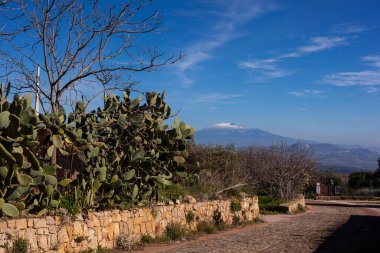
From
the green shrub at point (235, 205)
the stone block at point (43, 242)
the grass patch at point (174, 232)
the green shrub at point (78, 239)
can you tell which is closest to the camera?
the stone block at point (43, 242)

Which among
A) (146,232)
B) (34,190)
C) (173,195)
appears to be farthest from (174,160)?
(34,190)

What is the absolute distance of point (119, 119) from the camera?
1273 centimetres

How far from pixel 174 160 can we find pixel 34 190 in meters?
5.83

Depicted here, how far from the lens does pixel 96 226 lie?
11156 millimetres

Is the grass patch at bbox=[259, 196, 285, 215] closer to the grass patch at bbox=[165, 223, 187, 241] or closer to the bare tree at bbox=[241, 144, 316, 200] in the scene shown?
the bare tree at bbox=[241, 144, 316, 200]

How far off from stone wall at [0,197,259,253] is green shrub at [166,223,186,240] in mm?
164

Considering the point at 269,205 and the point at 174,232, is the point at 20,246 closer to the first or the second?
the point at 174,232

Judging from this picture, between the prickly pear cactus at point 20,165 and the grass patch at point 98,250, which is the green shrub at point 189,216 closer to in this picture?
the grass patch at point 98,250

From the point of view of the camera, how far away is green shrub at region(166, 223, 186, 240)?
13.7m

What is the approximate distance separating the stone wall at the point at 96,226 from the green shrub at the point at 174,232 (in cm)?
16

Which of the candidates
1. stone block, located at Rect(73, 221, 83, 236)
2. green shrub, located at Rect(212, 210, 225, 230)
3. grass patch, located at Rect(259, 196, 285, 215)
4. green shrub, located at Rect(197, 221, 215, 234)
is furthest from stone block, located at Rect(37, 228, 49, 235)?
grass patch, located at Rect(259, 196, 285, 215)

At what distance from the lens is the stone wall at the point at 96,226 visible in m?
9.21

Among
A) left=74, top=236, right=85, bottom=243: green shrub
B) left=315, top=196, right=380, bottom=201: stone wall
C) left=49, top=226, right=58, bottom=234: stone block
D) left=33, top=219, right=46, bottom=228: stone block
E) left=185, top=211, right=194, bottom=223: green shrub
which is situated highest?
left=33, top=219, right=46, bottom=228: stone block

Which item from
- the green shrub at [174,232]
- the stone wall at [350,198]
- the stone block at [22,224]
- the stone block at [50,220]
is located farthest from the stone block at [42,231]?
the stone wall at [350,198]
